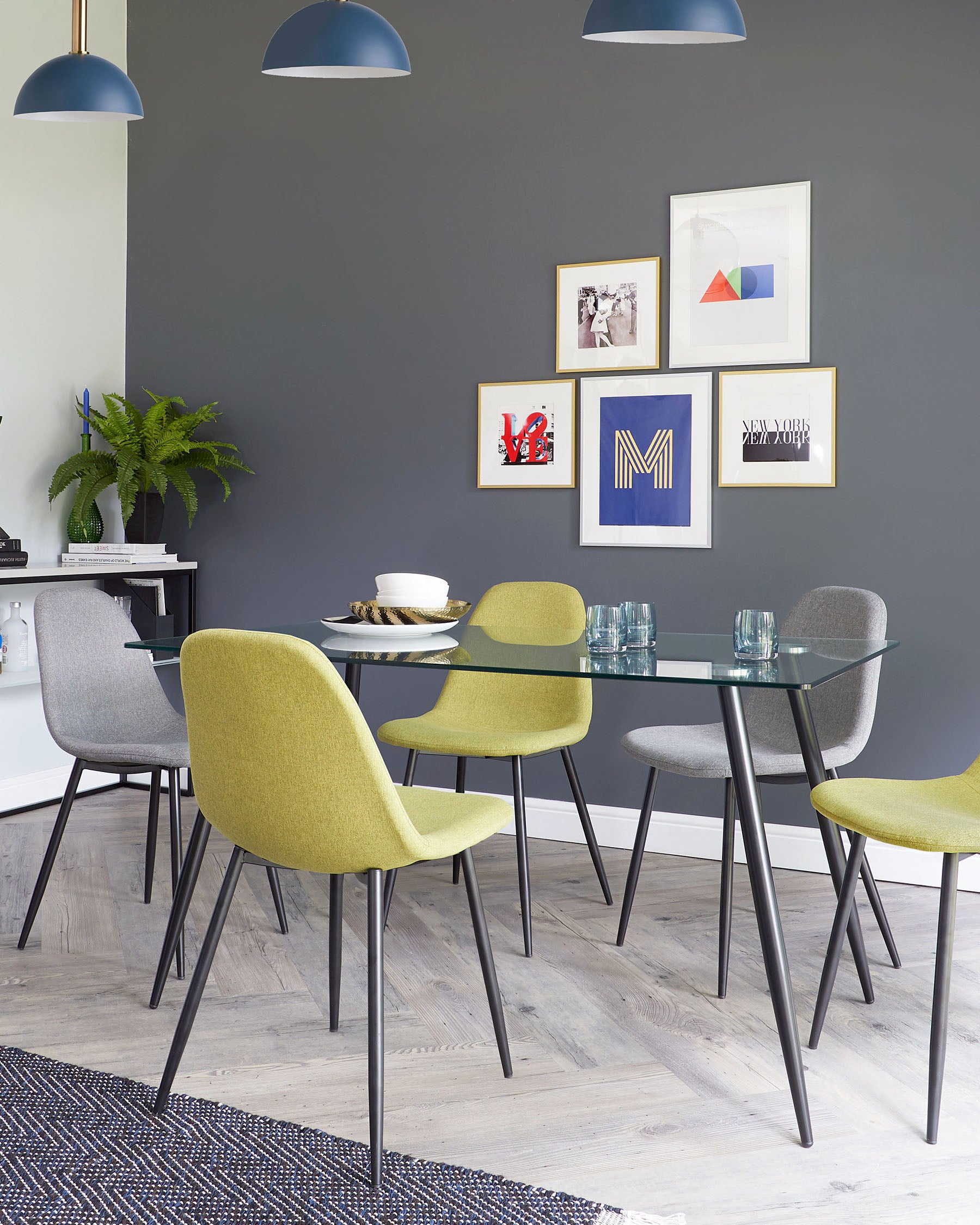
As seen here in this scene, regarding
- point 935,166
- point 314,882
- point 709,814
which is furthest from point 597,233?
point 314,882

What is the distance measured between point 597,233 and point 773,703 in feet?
5.46

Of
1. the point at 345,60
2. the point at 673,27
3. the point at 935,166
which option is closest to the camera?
the point at 673,27

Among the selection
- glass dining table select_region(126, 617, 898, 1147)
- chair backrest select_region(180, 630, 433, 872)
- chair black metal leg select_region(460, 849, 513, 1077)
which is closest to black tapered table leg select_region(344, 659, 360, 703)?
glass dining table select_region(126, 617, 898, 1147)

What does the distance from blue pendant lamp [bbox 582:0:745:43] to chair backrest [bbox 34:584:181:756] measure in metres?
1.82

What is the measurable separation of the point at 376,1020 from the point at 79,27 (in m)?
2.52

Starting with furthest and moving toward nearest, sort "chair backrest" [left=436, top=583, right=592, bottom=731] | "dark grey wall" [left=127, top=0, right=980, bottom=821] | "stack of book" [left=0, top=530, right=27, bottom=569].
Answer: "stack of book" [left=0, top=530, right=27, bottom=569] → "dark grey wall" [left=127, top=0, right=980, bottom=821] → "chair backrest" [left=436, top=583, right=592, bottom=731]

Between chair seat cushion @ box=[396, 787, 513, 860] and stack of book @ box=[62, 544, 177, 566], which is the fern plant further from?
chair seat cushion @ box=[396, 787, 513, 860]

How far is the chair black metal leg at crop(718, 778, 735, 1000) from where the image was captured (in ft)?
7.89

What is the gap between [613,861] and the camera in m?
3.48

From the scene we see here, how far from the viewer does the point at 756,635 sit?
221cm

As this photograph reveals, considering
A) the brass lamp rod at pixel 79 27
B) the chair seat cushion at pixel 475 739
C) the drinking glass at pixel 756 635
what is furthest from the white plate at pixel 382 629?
the brass lamp rod at pixel 79 27

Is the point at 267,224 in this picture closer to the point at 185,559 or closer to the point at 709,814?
the point at 185,559

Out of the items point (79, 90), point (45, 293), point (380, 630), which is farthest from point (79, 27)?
point (380, 630)

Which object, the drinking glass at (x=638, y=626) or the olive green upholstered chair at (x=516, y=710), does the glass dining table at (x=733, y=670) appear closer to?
the drinking glass at (x=638, y=626)
